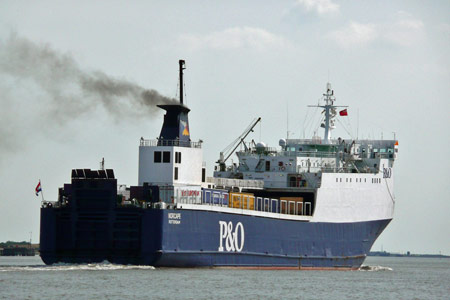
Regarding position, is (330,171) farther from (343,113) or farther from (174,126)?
(174,126)

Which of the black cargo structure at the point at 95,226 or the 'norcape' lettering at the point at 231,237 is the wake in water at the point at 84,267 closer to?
the black cargo structure at the point at 95,226

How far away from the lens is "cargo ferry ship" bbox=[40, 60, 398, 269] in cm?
5647

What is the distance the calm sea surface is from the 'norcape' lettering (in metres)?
1.52

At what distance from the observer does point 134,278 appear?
168 feet

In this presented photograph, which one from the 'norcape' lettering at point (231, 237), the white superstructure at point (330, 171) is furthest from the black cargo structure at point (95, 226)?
the white superstructure at point (330, 171)

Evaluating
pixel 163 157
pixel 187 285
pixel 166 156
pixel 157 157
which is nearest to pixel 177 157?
pixel 166 156

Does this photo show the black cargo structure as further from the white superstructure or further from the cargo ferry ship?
the white superstructure

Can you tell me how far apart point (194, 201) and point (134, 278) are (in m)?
8.95

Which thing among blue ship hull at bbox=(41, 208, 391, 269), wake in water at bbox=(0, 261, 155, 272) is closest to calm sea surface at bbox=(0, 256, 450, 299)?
wake in water at bbox=(0, 261, 155, 272)

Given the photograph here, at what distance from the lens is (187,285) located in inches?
1961

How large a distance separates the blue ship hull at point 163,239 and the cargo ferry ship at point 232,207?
5 centimetres

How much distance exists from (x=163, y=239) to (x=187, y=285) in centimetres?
630

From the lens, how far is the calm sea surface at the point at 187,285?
151ft

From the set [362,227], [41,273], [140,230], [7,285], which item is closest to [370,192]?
[362,227]
